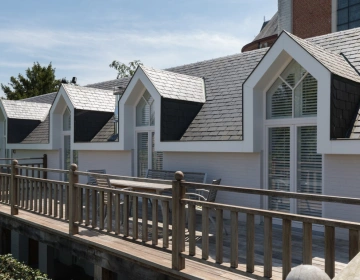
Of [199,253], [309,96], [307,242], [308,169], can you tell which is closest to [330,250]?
[307,242]

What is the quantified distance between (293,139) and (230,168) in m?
1.71

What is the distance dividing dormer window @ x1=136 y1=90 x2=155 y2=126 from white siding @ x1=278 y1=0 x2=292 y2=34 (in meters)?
14.3

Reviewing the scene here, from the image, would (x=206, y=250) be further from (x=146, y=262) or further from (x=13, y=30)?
(x=13, y=30)

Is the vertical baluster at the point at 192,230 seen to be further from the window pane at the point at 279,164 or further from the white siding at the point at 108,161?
the white siding at the point at 108,161

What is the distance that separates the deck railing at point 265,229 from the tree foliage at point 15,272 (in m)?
3.66

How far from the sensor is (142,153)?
35.7 feet

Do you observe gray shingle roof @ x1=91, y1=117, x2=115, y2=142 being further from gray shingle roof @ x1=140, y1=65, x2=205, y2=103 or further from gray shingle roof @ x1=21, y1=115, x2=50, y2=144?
gray shingle roof @ x1=140, y1=65, x2=205, y2=103

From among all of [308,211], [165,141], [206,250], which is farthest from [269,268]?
[165,141]

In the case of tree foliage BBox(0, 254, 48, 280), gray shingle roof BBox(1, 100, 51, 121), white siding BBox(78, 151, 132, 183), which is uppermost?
gray shingle roof BBox(1, 100, 51, 121)

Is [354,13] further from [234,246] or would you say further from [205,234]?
[234,246]

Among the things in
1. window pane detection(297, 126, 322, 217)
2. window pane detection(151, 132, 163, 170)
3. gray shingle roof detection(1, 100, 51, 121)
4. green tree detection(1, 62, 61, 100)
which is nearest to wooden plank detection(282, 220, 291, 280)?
window pane detection(297, 126, 322, 217)

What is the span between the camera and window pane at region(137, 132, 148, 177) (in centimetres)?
1073

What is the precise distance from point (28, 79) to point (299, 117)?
34825 mm

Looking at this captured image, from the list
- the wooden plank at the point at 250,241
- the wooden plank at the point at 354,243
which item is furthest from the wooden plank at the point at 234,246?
the wooden plank at the point at 354,243
